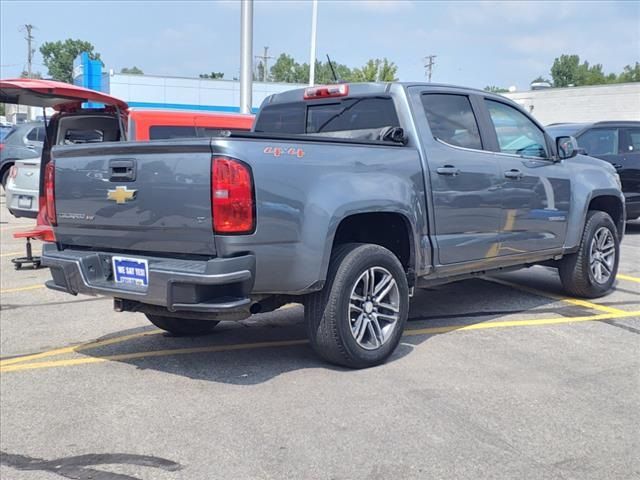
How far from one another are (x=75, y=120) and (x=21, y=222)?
685 centimetres

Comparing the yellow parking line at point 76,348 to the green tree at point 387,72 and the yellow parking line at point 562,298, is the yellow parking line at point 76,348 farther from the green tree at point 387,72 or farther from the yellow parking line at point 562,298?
the green tree at point 387,72

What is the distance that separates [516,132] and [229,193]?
3441mm

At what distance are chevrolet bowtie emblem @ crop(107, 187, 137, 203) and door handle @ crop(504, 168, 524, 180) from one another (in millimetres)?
3181

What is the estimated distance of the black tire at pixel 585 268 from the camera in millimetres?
7012

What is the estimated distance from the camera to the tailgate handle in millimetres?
4457

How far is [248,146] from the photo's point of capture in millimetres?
4172

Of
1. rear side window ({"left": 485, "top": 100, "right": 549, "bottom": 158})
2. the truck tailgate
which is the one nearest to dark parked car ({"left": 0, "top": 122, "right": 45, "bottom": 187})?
the truck tailgate

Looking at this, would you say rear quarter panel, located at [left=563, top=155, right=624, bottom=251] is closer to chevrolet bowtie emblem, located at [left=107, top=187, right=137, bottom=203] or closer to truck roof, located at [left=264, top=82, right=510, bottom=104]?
truck roof, located at [left=264, top=82, right=510, bottom=104]

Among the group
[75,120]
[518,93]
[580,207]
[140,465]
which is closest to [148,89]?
[518,93]

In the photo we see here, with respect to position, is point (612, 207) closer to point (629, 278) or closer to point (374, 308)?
point (629, 278)

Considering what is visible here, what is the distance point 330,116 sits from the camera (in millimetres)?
6102

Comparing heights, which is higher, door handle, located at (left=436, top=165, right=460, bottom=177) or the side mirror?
the side mirror

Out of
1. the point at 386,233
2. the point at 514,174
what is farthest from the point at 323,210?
the point at 514,174

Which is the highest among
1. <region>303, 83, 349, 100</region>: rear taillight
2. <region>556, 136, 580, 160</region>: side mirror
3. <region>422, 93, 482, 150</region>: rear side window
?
<region>303, 83, 349, 100</region>: rear taillight
